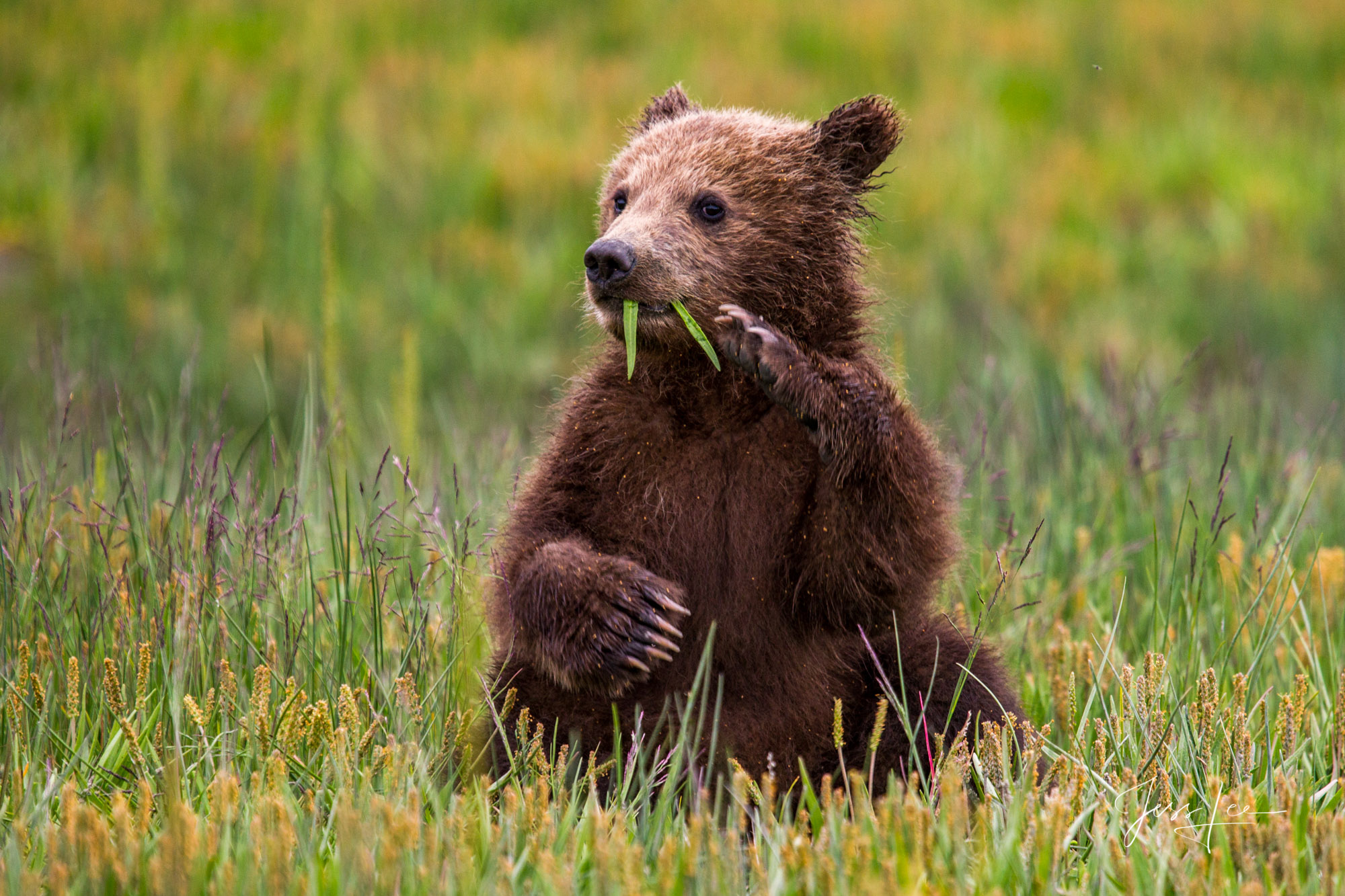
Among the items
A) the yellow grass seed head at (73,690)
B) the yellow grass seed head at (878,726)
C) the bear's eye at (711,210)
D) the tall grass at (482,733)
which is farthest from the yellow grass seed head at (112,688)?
the bear's eye at (711,210)

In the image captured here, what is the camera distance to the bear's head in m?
3.24

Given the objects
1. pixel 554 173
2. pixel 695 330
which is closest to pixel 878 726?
pixel 695 330

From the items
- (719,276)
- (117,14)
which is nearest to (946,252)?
(117,14)

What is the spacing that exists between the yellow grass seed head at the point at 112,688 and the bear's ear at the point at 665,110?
2073mm

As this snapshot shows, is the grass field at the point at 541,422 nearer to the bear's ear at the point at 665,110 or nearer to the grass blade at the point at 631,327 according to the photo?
the grass blade at the point at 631,327

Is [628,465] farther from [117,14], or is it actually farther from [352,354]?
[117,14]

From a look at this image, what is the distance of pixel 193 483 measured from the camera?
3.71 m

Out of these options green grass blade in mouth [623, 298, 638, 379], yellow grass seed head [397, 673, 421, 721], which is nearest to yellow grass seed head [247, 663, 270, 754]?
yellow grass seed head [397, 673, 421, 721]

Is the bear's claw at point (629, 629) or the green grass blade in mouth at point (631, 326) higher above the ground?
the green grass blade in mouth at point (631, 326)

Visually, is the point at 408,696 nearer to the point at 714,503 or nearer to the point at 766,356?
the point at 714,503

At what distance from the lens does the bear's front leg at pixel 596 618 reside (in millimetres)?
2967

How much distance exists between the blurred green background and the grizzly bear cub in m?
4.60

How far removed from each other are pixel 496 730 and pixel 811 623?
0.75 m

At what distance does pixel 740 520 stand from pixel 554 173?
26.6 ft
